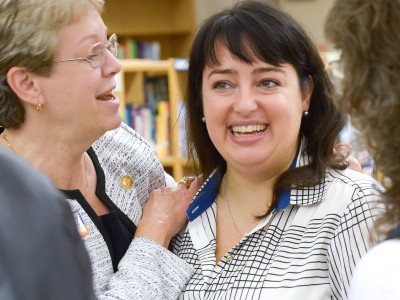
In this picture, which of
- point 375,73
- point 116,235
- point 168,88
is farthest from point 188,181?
point 168,88

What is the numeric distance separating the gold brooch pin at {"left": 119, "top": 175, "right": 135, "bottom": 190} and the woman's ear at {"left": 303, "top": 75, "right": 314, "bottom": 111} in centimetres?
58

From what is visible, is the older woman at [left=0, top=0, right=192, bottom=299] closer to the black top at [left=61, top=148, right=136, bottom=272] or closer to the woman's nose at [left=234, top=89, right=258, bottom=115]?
the black top at [left=61, top=148, right=136, bottom=272]

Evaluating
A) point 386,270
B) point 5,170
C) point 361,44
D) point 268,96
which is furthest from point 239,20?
point 5,170

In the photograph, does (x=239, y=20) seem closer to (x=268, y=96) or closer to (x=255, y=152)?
(x=268, y=96)

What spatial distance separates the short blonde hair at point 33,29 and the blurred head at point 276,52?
0.36 meters

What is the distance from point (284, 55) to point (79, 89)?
59 centimetres

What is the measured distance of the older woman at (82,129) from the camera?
7.28 feet

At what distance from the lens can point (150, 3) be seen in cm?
828

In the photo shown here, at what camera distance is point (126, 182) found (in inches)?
97.7

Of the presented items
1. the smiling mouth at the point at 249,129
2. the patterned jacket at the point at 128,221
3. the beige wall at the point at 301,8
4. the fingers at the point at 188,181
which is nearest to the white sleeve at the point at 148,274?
the patterned jacket at the point at 128,221

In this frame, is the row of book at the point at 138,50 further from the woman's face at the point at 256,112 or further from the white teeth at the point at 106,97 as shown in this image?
the woman's face at the point at 256,112

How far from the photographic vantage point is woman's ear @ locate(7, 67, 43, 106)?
228 centimetres

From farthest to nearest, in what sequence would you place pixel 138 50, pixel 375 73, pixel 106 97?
pixel 138 50 → pixel 106 97 → pixel 375 73

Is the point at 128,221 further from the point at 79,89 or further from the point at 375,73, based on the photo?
the point at 375,73
